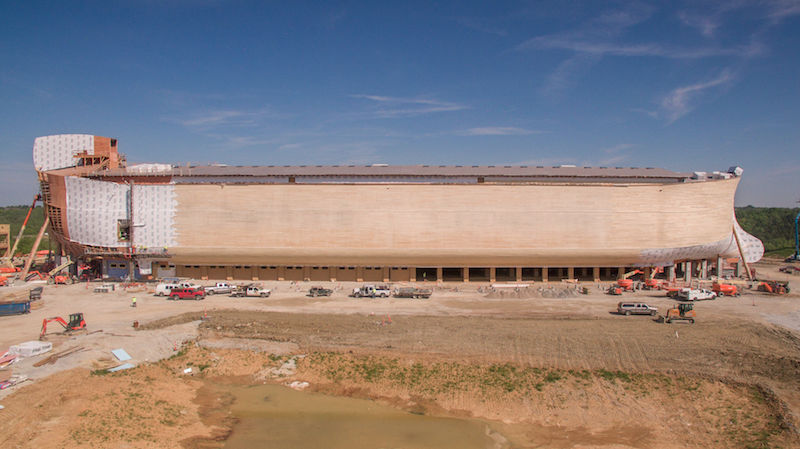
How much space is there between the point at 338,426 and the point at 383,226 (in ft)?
107

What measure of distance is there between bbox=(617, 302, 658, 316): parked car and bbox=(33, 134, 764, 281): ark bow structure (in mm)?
15374

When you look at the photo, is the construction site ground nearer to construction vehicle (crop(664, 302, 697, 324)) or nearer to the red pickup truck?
construction vehicle (crop(664, 302, 697, 324))

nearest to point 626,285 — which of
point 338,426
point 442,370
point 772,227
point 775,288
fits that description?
point 775,288

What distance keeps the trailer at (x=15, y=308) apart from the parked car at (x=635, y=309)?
5103cm

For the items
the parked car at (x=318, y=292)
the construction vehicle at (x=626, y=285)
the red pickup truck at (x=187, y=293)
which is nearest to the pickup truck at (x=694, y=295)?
the construction vehicle at (x=626, y=285)

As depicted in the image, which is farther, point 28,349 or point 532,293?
point 532,293

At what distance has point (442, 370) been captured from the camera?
28312 millimetres

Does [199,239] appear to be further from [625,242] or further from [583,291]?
[625,242]

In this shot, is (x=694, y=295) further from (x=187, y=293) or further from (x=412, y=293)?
(x=187, y=293)

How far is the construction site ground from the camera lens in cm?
2191

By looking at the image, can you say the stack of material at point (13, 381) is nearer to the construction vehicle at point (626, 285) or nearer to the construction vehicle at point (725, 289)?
the construction vehicle at point (626, 285)

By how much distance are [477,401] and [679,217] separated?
43296 mm

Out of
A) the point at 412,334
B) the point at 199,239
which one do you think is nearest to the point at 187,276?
the point at 199,239

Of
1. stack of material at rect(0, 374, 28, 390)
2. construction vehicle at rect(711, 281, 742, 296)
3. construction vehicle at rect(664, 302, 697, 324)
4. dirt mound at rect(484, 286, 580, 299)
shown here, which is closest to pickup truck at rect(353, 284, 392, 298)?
dirt mound at rect(484, 286, 580, 299)
